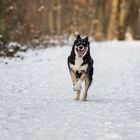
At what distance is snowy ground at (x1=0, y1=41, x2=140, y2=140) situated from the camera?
6.99 meters

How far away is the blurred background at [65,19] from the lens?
2727 cm

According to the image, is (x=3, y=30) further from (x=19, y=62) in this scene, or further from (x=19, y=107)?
(x=19, y=107)

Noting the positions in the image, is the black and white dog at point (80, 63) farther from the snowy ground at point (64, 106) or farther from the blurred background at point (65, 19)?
→ the blurred background at point (65, 19)

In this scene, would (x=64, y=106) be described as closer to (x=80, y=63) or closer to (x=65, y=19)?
(x=80, y=63)

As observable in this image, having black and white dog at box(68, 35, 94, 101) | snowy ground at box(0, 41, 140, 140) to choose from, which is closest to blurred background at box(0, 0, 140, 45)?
snowy ground at box(0, 41, 140, 140)

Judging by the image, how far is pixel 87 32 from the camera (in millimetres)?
54844

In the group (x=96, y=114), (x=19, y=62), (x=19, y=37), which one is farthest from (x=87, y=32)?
(x=96, y=114)

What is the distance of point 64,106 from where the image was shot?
30.9 ft

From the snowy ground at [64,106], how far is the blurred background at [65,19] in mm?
9172

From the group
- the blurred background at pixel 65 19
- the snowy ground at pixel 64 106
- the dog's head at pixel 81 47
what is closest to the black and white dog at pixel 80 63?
the dog's head at pixel 81 47

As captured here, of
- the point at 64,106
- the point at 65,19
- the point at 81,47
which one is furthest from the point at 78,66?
the point at 65,19

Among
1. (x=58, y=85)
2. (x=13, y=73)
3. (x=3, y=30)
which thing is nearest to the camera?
(x=58, y=85)

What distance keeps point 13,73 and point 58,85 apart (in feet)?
10.2

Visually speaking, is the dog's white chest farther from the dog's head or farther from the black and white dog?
the dog's head
